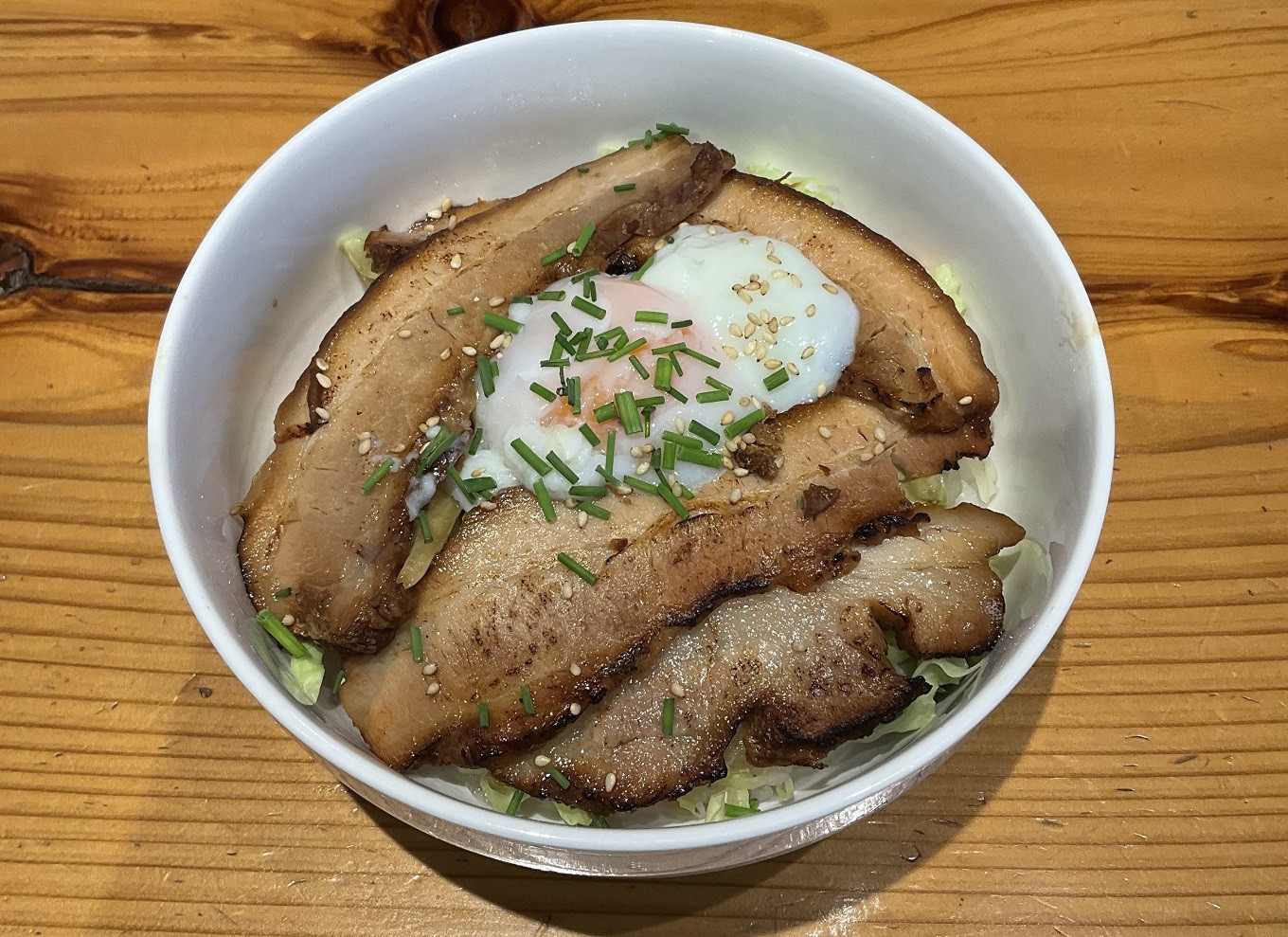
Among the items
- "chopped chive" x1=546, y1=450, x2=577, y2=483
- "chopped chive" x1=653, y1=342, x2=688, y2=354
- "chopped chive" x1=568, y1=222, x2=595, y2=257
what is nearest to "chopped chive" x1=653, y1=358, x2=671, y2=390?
"chopped chive" x1=653, y1=342, x2=688, y2=354

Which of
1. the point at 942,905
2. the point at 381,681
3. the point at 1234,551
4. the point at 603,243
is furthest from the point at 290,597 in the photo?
the point at 1234,551

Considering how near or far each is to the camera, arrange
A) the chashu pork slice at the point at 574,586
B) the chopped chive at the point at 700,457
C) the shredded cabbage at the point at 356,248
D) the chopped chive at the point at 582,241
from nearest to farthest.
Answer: the chashu pork slice at the point at 574,586 < the chopped chive at the point at 700,457 < the chopped chive at the point at 582,241 < the shredded cabbage at the point at 356,248

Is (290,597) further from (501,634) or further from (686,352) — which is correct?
(686,352)

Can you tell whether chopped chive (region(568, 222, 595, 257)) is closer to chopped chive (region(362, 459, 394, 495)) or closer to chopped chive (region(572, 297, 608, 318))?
chopped chive (region(572, 297, 608, 318))

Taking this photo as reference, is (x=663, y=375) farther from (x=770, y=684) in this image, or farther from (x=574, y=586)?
(x=770, y=684)

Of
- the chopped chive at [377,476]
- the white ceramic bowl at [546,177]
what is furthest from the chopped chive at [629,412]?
the white ceramic bowl at [546,177]

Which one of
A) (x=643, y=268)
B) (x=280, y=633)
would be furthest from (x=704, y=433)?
(x=280, y=633)

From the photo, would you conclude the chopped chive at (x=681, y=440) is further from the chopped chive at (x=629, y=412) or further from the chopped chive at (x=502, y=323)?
the chopped chive at (x=502, y=323)
